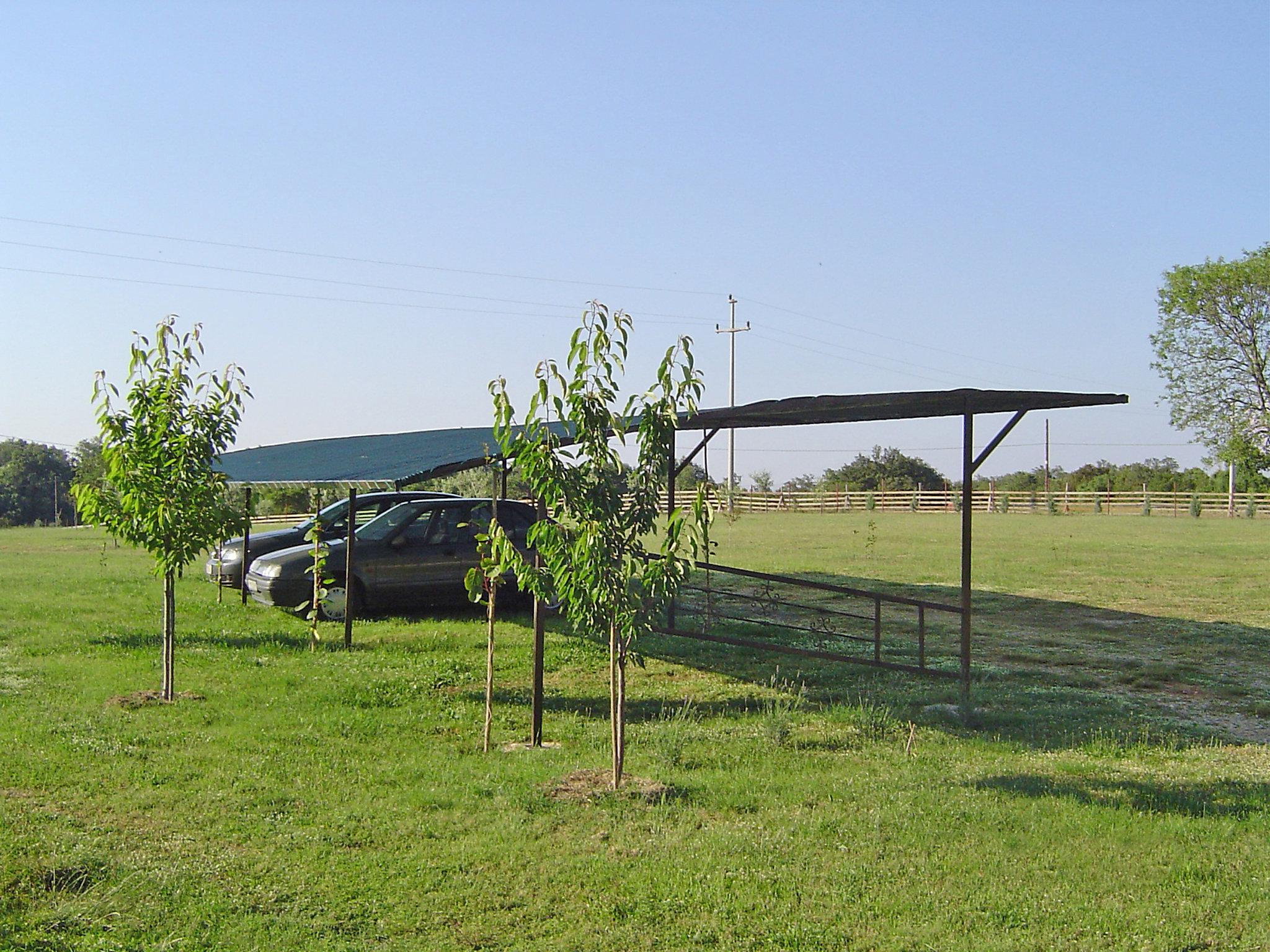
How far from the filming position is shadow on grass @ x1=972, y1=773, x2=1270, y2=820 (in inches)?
250

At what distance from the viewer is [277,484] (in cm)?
1370

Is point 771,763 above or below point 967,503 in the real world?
below

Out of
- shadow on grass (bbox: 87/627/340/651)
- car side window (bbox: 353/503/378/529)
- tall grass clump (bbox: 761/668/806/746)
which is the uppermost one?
car side window (bbox: 353/503/378/529)

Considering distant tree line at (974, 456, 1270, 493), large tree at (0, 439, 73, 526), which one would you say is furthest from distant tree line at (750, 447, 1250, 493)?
large tree at (0, 439, 73, 526)

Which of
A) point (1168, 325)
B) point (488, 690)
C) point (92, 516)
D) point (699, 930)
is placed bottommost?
point (699, 930)

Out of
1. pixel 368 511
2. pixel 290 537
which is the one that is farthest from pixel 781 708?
pixel 290 537

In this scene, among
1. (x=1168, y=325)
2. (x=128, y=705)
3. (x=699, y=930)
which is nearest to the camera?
(x=699, y=930)

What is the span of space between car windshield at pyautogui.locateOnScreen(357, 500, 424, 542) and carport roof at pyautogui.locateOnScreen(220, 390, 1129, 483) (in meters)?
0.63

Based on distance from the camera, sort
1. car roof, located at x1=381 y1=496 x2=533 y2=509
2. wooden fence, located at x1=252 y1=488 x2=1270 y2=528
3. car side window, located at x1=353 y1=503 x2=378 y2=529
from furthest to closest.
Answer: wooden fence, located at x1=252 y1=488 x2=1270 y2=528 → car side window, located at x1=353 y1=503 x2=378 y2=529 → car roof, located at x1=381 y1=496 x2=533 y2=509

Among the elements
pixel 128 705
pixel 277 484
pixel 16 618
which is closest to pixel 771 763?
pixel 128 705

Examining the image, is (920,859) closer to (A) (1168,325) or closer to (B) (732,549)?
(B) (732,549)

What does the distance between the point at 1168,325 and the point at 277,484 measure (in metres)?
46.8

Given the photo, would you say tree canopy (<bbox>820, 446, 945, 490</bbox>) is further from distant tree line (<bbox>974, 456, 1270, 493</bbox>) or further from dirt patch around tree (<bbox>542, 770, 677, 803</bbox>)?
dirt patch around tree (<bbox>542, 770, 677, 803</bbox>)

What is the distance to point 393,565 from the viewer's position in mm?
13859
